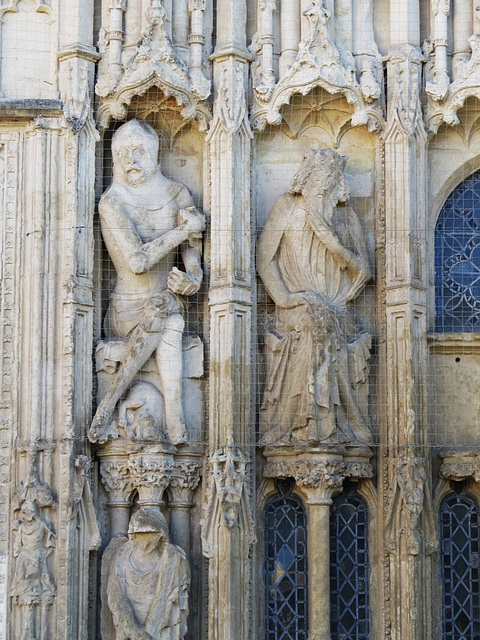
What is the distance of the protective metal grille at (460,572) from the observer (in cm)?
1480

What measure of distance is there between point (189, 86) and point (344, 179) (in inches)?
65.1

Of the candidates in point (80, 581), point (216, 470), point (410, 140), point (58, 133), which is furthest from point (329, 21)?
point (80, 581)

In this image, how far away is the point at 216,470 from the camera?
14.5 metres

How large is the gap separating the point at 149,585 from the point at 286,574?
4.55ft

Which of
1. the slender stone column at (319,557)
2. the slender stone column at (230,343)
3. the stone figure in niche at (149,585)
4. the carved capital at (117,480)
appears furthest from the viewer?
the carved capital at (117,480)

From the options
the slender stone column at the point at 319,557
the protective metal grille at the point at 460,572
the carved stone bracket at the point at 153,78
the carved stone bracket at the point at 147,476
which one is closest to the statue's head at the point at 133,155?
the carved stone bracket at the point at 153,78

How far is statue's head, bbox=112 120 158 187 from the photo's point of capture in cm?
1501

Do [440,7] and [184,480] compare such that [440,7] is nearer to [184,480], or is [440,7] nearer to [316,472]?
[316,472]

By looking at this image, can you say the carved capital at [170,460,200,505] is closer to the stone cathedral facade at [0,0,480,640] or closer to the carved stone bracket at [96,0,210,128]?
the stone cathedral facade at [0,0,480,640]

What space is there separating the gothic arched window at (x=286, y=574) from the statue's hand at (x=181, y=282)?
76.6 inches

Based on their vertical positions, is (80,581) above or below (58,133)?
below

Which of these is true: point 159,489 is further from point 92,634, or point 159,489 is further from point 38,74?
point 38,74

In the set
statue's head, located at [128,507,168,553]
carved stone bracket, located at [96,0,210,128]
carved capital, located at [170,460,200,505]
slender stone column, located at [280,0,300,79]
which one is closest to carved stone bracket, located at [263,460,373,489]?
carved capital, located at [170,460,200,505]

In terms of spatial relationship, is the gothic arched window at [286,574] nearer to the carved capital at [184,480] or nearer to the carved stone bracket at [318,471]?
the carved stone bracket at [318,471]
